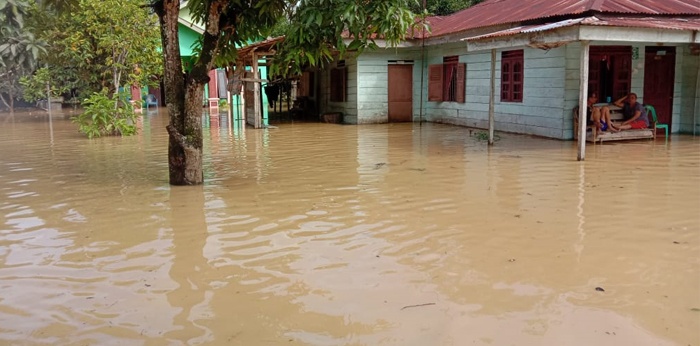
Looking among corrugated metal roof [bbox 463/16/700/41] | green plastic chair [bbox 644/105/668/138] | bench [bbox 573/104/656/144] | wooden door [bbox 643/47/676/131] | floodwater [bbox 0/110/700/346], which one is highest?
corrugated metal roof [bbox 463/16/700/41]

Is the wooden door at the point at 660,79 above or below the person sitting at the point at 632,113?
above

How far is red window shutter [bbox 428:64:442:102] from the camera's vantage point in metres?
18.2

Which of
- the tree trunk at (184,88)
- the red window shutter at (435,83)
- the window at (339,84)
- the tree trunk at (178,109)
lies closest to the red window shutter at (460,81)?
the red window shutter at (435,83)

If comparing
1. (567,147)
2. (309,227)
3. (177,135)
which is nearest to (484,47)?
(567,147)

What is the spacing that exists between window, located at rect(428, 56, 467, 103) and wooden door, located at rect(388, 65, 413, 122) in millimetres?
680

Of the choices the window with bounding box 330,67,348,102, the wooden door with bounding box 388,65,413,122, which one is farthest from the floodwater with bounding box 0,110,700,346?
the window with bounding box 330,67,348,102

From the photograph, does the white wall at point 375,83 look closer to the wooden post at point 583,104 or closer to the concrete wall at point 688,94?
the concrete wall at point 688,94

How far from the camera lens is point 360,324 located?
12.5 ft

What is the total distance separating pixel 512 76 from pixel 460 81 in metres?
2.42

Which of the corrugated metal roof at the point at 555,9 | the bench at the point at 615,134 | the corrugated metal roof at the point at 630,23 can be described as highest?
the corrugated metal roof at the point at 555,9

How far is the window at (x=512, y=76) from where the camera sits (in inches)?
579

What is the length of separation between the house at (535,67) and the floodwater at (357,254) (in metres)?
2.60

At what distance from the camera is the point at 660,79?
1380 centimetres

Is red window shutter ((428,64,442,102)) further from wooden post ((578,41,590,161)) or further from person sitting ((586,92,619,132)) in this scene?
wooden post ((578,41,590,161))
